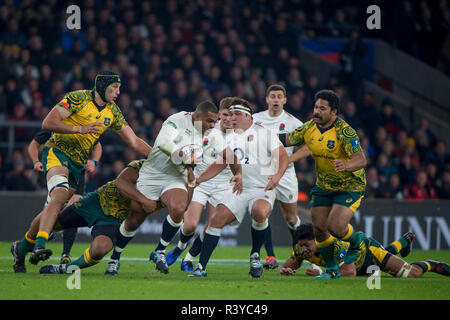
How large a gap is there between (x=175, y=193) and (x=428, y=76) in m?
13.8

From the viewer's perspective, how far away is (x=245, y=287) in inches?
298

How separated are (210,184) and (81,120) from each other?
7.05 ft

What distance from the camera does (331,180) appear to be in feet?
28.8

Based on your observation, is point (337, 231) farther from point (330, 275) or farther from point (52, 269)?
point (52, 269)

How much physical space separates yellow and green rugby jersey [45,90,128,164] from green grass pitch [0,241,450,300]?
1482 mm

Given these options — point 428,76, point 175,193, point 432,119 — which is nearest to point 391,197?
point 432,119

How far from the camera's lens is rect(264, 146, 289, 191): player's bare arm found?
348 inches

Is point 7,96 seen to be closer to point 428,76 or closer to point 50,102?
point 50,102

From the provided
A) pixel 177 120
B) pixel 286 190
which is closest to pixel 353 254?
pixel 286 190

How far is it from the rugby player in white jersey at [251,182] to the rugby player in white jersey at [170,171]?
402mm

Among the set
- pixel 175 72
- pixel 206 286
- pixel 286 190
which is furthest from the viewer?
pixel 175 72

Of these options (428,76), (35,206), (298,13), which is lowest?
(35,206)

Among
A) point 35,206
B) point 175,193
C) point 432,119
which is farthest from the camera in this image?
point 432,119

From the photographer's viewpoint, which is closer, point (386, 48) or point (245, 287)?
point (245, 287)
